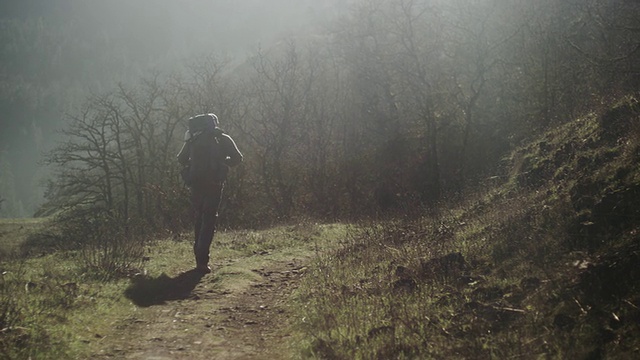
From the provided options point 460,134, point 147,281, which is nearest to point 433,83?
point 460,134

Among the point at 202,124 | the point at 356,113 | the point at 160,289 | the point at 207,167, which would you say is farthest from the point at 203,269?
the point at 356,113

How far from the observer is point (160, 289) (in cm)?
761

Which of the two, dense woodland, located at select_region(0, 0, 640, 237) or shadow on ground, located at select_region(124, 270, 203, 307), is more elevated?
dense woodland, located at select_region(0, 0, 640, 237)

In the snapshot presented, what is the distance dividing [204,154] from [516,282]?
546 cm

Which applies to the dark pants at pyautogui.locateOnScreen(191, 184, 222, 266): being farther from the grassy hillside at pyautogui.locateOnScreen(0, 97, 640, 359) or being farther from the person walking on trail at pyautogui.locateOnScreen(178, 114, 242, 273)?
the grassy hillside at pyautogui.locateOnScreen(0, 97, 640, 359)

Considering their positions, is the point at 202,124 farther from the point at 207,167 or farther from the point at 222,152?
the point at 207,167

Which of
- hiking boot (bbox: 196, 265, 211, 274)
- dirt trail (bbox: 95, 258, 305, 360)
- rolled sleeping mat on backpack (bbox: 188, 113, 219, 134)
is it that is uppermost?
rolled sleeping mat on backpack (bbox: 188, 113, 219, 134)

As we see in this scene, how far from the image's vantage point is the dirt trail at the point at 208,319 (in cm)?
522

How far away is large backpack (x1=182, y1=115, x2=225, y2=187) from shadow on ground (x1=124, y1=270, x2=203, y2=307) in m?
1.59

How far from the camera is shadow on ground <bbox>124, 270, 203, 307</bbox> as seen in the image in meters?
7.12

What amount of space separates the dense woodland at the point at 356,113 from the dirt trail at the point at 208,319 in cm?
1319

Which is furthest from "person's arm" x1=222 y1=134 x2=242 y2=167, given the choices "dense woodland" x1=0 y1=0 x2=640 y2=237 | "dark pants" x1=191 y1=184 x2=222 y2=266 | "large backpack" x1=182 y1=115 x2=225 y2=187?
"dense woodland" x1=0 y1=0 x2=640 y2=237

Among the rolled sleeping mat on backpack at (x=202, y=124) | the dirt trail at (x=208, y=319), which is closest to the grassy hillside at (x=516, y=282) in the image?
the dirt trail at (x=208, y=319)

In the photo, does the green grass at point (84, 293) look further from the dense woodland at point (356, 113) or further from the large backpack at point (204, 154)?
the dense woodland at point (356, 113)
